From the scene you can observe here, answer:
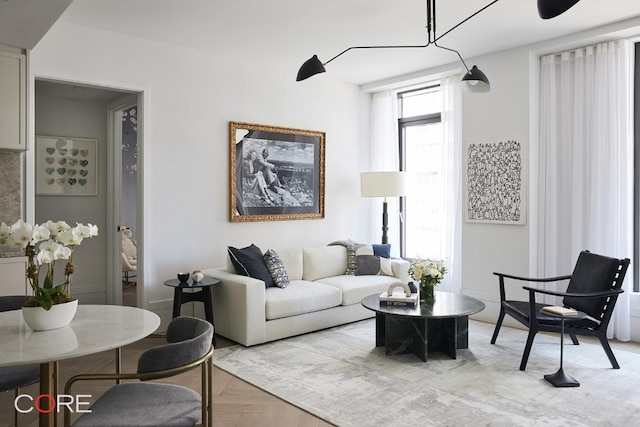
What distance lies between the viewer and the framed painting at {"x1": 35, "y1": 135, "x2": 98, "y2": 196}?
19.1 ft

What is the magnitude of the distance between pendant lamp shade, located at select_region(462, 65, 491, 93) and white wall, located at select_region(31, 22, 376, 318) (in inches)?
95.9

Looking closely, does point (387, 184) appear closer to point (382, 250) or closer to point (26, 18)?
point (382, 250)

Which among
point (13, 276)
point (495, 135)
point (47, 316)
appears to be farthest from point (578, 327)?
point (13, 276)

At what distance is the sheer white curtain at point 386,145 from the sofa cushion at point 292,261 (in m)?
1.59

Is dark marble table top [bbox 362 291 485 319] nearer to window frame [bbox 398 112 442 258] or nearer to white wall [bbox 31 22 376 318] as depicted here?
white wall [bbox 31 22 376 318]

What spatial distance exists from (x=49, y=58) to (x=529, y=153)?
4401 mm

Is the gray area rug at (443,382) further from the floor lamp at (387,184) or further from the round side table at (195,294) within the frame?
the floor lamp at (387,184)

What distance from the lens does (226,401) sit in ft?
10.4

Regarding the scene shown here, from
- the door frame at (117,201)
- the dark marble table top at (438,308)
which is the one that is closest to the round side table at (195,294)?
the door frame at (117,201)

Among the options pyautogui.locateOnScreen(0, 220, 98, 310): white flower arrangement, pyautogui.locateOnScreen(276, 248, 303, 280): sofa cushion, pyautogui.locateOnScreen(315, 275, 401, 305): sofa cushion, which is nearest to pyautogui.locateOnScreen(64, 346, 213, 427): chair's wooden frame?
pyautogui.locateOnScreen(0, 220, 98, 310): white flower arrangement

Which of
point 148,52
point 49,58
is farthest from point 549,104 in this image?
point 49,58

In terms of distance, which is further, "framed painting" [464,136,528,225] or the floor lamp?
the floor lamp

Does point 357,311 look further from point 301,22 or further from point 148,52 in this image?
point 148,52

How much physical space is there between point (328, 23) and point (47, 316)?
3207 millimetres
